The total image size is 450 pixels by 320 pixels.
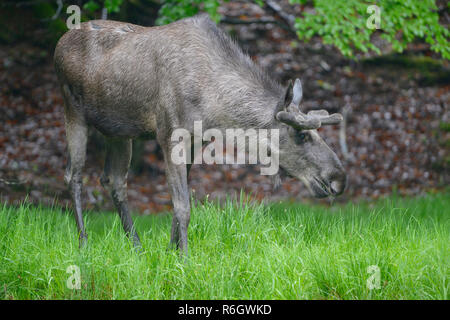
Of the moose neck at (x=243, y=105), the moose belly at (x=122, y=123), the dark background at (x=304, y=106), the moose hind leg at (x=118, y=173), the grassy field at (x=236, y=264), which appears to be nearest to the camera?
the grassy field at (x=236, y=264)

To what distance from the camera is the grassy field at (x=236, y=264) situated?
4.08 m

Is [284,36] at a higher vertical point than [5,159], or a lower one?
higher

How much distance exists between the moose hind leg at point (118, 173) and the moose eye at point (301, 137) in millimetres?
1980

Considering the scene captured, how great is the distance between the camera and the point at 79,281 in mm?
4117

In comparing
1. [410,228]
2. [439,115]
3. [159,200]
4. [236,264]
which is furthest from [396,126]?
[236,264]

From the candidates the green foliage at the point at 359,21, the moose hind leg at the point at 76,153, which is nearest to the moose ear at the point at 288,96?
the moose hind leg at the point at 76,153

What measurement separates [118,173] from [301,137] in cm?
212

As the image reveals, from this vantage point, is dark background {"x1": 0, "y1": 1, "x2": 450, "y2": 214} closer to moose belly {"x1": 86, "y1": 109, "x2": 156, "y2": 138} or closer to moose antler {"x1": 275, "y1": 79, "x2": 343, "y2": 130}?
moose belly {"x1": 86, "y1": 109, "x2": 156, "y2": 138}

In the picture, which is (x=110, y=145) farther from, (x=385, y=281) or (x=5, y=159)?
(x=5, y=159)

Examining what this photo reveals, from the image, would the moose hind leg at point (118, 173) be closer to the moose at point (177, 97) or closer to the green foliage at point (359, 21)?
the moose at point (177, 97)

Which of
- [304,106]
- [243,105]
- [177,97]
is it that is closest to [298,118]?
[243,105]

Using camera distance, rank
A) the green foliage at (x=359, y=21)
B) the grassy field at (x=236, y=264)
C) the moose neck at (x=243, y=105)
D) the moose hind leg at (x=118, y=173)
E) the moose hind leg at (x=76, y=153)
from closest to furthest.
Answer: the grassy field at (x=236, y=264)
the moose neck at (x=243, y=105)
the moose hind leg at (x=76, y=153)
the moose hind leg at (x=118, y=173)
the green foliage at (x=359, y=21)

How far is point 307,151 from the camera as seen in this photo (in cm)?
484
